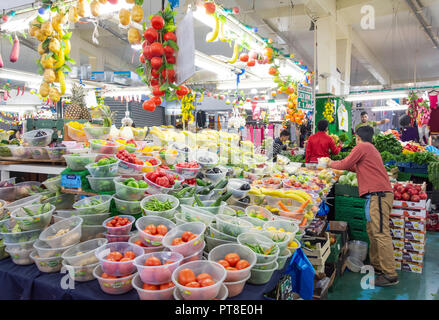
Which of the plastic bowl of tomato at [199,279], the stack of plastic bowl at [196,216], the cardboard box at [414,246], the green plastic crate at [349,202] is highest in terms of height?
the stack of plastic bowl at [196,216]

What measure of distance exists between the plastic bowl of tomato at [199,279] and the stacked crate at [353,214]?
12.7 feet

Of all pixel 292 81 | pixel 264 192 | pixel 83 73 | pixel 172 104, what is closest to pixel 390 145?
pixel 292 81

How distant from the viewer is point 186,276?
163 centimetres

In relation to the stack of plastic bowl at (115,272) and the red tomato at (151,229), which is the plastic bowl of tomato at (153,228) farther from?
the stack of plastic bowl at (115,272)

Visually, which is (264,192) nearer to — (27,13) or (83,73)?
(27,13)

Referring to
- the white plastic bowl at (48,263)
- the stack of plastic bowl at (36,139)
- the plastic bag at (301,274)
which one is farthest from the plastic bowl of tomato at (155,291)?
the stack of plastic bowl at (36,139)

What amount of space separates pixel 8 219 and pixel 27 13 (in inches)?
153

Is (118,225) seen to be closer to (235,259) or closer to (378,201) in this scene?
(235,259)

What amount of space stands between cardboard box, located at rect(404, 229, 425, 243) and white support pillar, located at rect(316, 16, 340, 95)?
573 cm

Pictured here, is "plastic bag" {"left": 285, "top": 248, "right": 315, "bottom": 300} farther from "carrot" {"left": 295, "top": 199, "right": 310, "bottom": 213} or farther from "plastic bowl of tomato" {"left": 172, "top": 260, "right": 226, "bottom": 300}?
"plastic bowl of tomato" {"left": 172, "top": 260, "right": 226, "bottom": 300}

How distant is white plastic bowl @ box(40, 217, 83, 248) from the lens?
81.5 inches

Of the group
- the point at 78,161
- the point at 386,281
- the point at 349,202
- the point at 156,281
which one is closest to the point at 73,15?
the point at 78,161

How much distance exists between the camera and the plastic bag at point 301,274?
7.66ft
